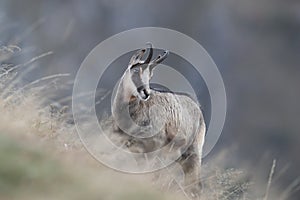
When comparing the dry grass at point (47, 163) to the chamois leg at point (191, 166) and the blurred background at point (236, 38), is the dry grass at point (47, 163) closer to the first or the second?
the chamois leg at point (191, 166)

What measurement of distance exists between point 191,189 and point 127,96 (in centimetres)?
267

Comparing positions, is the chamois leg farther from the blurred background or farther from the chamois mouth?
the blurred background

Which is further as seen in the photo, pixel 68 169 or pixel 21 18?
pixel 21 18

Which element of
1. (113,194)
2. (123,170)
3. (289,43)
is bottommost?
(113,194)

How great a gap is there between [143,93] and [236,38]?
58.8ft

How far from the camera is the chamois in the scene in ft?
30.6

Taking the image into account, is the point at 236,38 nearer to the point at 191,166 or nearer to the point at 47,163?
the point at 191,166

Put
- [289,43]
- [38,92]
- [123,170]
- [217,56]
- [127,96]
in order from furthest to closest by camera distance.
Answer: [289,43] < [217,56] < [127,96] < [38,92] < [123,170]

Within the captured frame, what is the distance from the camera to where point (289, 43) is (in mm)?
27625

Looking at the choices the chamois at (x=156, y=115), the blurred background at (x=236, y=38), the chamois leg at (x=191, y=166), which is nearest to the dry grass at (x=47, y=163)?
the chamois leg at (x=191, y=166)

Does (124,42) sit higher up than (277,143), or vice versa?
(124,42)

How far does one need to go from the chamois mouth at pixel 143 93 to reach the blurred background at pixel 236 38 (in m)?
11.7

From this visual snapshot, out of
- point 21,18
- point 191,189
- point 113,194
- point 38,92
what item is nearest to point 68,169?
point 113,194

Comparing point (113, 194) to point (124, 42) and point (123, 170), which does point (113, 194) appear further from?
point (124, 42)
